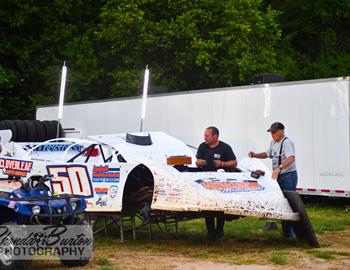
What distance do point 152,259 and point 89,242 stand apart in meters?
1.15

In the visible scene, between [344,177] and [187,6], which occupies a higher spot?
[187,6]

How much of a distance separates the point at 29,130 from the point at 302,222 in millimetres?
11382

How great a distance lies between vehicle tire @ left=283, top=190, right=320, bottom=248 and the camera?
37.1 feet

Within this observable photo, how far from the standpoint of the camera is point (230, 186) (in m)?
11.2

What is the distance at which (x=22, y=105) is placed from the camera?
108ft

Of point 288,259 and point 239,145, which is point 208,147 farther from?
point 239,145

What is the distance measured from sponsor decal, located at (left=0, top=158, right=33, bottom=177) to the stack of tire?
32.3ft

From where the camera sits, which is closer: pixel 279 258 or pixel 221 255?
pixel 279 258

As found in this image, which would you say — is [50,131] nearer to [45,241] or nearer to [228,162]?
[228,162]

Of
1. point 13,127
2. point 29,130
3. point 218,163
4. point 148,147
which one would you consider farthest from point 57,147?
point 29,130

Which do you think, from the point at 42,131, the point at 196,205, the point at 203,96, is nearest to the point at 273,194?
the point at 196,205

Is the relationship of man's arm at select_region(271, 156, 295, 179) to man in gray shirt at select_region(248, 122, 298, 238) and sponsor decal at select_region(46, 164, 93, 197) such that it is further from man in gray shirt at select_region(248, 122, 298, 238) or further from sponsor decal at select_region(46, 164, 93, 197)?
sponsor decal at select_region(46, 164, 93, 197)

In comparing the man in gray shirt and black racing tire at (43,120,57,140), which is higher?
black racing tire at (43,120,57,140)

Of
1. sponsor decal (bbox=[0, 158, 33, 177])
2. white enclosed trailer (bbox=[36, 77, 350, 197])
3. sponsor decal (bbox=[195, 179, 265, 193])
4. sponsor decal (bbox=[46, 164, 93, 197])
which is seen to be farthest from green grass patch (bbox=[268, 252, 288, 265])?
white enclosed trailer (bbox=[36, 77, 350, 197])
